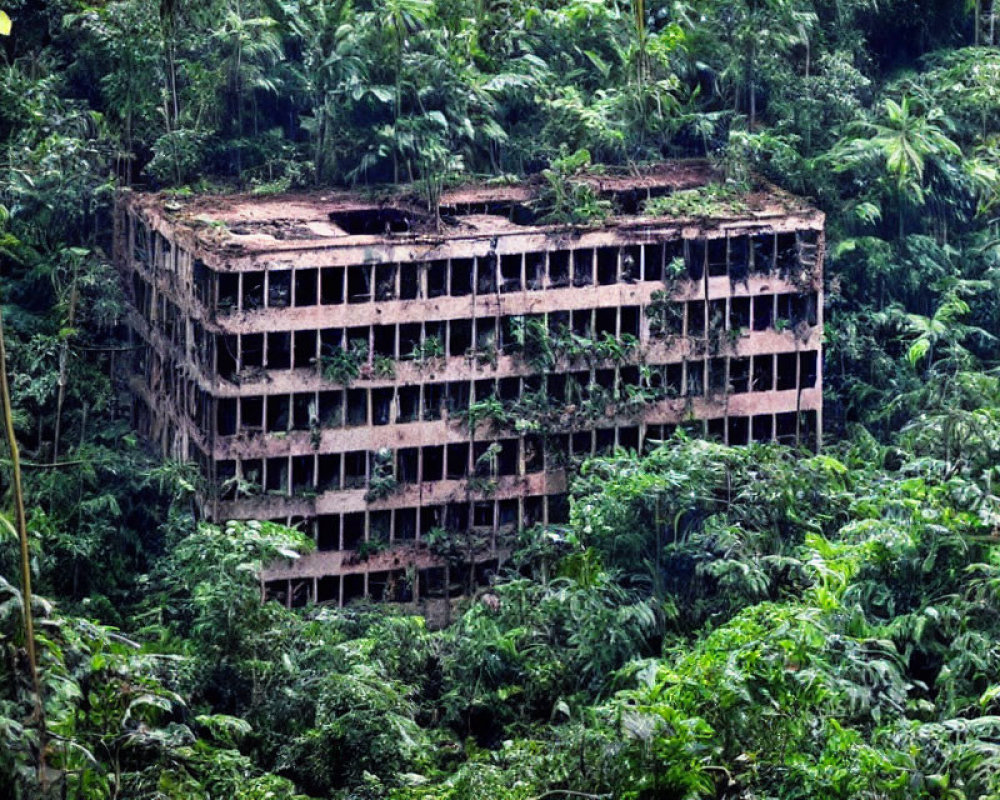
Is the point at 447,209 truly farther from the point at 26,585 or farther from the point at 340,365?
the point at 26,585

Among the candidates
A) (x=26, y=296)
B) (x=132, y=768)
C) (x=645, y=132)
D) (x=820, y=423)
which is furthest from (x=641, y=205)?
(x=132, y=768)

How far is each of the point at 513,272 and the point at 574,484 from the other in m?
3.15

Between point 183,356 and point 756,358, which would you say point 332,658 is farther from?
point 756,358

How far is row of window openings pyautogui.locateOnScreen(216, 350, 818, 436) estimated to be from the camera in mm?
25062

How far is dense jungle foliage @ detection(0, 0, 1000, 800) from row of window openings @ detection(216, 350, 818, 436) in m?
1.19

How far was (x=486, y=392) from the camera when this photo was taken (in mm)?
25969

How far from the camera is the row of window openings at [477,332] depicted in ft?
81.5

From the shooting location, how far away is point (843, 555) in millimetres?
20719

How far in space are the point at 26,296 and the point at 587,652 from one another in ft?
33.3

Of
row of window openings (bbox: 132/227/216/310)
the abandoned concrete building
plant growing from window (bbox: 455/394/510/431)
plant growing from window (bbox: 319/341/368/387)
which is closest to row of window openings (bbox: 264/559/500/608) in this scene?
the abandoned concrete building

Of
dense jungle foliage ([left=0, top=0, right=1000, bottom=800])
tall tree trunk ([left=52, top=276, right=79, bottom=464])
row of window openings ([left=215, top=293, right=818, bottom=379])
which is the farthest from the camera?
tall tree trunk ([left=52, top=276, right=79, bottom=464])

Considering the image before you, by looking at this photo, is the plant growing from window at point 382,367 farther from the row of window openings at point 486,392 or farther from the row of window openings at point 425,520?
the row of window openings at point 425,520

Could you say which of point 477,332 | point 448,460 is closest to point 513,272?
point 477,332

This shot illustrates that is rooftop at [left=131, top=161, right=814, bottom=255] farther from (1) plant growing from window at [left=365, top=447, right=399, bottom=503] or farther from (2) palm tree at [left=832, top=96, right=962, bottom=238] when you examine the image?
(1) plant growing from window at [left=365, top=447, right=399, bottom=503]
